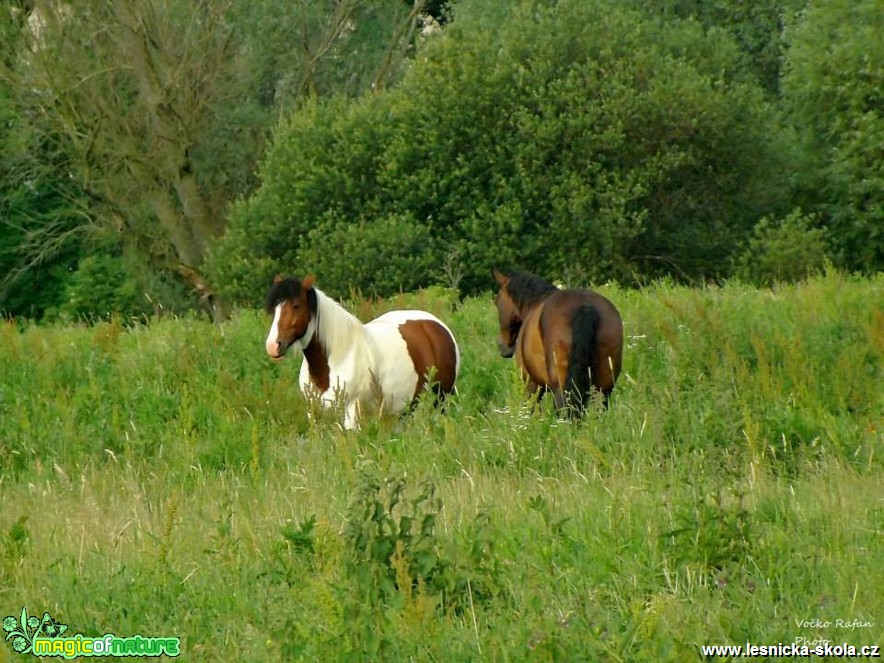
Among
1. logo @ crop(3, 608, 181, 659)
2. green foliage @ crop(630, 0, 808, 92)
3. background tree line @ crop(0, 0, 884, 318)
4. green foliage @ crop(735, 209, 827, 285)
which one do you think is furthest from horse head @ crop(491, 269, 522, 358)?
green foliage @ crop(630, 0, 808, 92)

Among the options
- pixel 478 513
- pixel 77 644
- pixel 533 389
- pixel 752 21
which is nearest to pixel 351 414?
pixel 533 389

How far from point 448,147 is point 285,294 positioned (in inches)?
824

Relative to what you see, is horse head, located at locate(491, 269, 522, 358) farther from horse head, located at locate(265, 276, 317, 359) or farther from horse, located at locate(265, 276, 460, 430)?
horse head, located at locate(265, 276, 317, 359)

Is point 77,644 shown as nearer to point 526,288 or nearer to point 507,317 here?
point 526,288

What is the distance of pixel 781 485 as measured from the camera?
744cm

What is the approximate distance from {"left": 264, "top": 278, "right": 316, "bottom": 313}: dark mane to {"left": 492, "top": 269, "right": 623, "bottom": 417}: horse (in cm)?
181

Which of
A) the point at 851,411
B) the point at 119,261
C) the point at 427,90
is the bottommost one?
the point at 119,261

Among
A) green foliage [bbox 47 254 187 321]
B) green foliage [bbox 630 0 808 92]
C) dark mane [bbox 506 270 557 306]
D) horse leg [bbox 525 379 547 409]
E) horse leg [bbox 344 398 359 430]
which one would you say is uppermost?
green foliage [bbox 630 0 808 92]

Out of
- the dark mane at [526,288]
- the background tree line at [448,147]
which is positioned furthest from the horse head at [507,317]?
the background tree line at [448,147]

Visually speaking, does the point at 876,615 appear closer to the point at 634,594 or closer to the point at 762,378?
the point at 634,594

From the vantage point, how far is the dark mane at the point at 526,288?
1075 cm

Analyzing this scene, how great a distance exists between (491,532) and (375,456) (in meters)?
2.90

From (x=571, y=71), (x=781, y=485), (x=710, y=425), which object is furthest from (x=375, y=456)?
(x=571, y=71)

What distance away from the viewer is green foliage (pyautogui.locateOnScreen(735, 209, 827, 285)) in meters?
29.1
